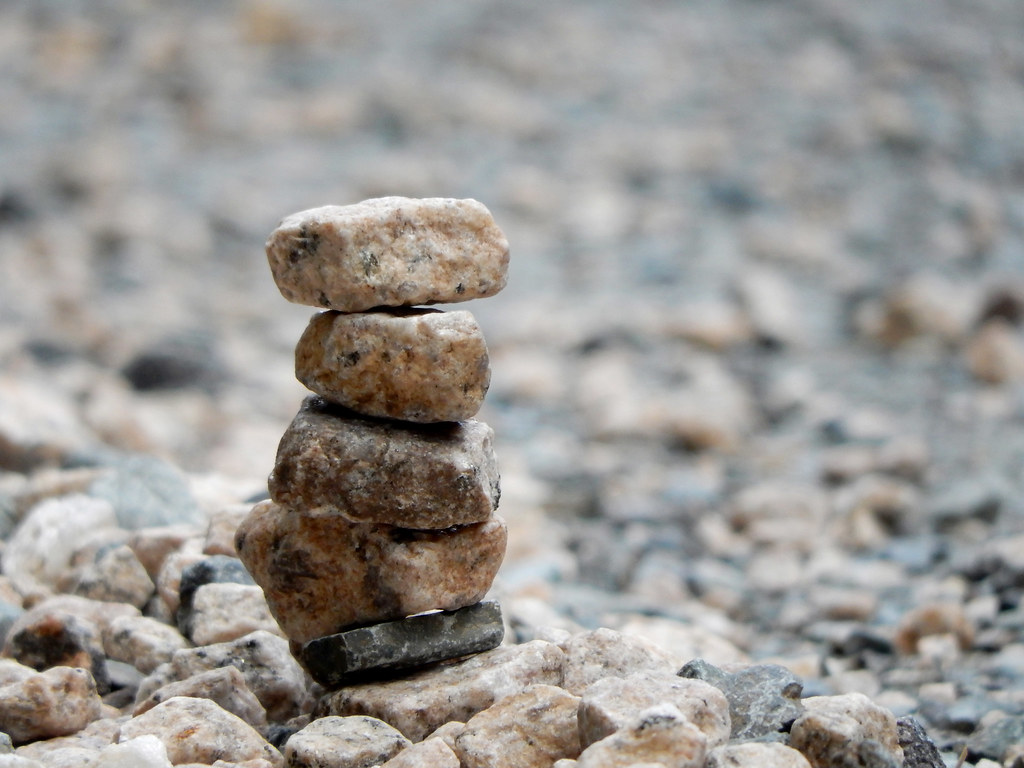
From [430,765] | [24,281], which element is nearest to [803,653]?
[430,765]

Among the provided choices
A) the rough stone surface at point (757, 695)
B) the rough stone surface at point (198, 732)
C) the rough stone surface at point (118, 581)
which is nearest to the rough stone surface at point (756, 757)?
the rough stone surface at point (757, 695)

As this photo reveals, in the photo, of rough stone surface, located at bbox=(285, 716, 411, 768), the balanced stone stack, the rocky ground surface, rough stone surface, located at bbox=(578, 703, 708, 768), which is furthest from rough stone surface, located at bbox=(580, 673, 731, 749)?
the balanced stone stack

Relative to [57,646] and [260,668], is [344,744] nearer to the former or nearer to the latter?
[260,668]

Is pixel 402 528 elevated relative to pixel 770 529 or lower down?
elevated

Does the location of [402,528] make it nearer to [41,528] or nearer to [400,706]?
[400,706]

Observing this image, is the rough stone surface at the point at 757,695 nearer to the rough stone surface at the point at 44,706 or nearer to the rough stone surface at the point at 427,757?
the rough stone surface at the point at 427,757

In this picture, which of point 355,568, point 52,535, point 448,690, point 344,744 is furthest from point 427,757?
point 52,535
